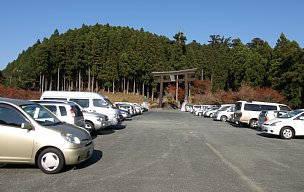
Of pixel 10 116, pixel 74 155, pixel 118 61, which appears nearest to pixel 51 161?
pixel 74 155

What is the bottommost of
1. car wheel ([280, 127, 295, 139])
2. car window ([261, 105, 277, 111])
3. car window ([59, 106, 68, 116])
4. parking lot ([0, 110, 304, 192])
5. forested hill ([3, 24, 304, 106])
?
parking lot ([0, 110, 304, 192])

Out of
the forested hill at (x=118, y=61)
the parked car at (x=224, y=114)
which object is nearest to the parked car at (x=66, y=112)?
the parked car at (x=224, y=114)

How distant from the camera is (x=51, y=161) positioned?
301 inches

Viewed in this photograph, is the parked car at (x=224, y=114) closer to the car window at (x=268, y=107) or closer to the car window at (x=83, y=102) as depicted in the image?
the car window at (x=268, y=107)

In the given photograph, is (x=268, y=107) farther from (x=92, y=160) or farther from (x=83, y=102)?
→ (x=92, y=160)

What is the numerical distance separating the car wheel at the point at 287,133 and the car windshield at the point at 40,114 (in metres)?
12.1

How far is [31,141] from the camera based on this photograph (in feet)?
24.9

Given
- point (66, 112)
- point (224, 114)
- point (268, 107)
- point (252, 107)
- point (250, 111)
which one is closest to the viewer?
point (66, 112)

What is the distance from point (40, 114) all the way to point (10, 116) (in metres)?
0.89

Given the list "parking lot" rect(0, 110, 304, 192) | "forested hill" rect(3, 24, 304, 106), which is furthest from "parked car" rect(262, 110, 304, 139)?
"forested hill" rect(3, 24, 304, 106)

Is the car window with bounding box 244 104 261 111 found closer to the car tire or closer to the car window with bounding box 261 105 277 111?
the car window with bounding box 261 105 277 111

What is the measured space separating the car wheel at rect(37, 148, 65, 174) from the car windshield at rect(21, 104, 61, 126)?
2.29 feet

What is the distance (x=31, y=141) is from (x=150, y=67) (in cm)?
7872

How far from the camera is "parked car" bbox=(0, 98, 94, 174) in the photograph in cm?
759
